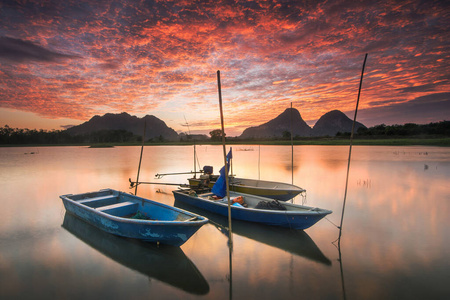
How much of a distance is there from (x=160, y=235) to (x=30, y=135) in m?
129

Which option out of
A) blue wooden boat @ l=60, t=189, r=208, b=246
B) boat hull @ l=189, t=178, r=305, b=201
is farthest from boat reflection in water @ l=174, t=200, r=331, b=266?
boat hull @ l=189, t=178, r=305, b=201

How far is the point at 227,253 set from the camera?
673cm

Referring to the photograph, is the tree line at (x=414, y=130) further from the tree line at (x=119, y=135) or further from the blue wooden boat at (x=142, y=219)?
the blue wooden boat at (x=142, y=219)

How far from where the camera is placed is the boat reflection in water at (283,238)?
260 inches

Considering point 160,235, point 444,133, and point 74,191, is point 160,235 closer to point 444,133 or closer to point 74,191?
point 74,191

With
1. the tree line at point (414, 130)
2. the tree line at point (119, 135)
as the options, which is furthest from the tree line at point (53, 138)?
the tree line at point (414, 130)

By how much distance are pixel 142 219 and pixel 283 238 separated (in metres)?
4.63

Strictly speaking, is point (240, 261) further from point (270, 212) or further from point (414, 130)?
point (414, 130)

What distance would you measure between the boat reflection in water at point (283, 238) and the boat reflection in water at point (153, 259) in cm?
181

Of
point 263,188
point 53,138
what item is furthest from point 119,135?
point 263,188

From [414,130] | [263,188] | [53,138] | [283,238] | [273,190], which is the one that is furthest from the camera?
[53,138]

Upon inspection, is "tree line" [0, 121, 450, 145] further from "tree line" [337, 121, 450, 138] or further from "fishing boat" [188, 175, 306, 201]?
"fishing boat" [188, 175, 306, 201]

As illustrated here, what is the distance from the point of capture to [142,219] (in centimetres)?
753

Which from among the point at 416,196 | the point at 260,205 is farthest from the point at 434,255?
the point at 416,196
